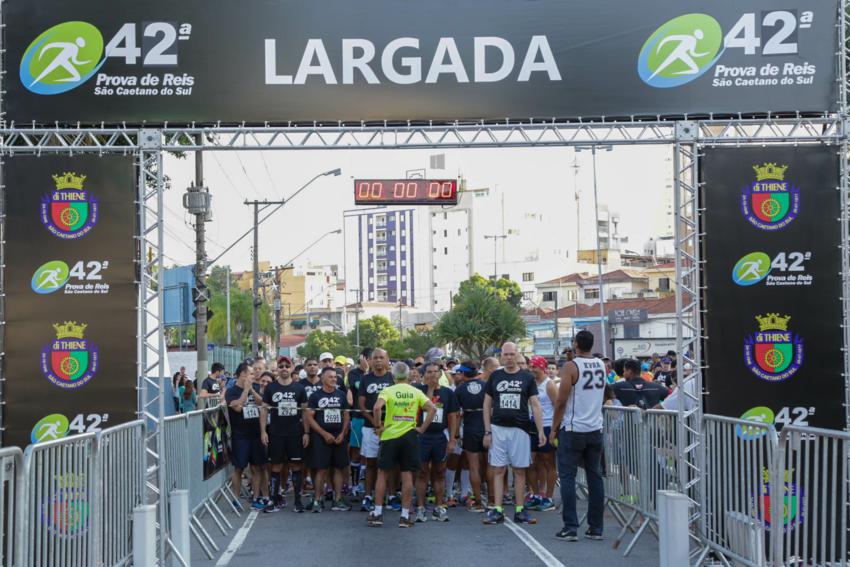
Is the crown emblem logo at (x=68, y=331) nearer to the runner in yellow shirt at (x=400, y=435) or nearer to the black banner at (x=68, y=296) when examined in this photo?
the black banner at (x=68, y=296)

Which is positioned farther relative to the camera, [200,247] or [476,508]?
[200,247]

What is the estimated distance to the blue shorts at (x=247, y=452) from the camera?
48.8 ft

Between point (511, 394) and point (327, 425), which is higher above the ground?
point (511, 394)

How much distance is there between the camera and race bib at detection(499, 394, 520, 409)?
43.1 feet

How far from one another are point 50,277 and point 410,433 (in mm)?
4885

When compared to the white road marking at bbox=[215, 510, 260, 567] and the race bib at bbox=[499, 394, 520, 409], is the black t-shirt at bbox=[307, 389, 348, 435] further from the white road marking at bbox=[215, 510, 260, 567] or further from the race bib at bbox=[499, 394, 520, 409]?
the race bib at bbox=[499, 394, 520, 409]

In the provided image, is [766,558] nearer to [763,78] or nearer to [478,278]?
[763,78]

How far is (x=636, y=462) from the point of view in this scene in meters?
11.7

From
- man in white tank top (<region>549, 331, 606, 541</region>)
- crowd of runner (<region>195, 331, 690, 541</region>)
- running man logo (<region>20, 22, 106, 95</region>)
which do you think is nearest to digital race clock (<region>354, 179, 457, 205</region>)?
crowd of runner (<region>195, 331, 690, 541</region>)

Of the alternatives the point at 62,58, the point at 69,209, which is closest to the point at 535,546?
the point at 69,209

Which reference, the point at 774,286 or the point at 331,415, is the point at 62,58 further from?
the point at 774,286

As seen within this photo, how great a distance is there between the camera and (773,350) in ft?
34.5

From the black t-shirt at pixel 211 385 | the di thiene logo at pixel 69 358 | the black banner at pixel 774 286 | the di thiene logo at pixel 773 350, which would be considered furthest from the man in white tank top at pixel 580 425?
the black t-shirt at pixel 211 385

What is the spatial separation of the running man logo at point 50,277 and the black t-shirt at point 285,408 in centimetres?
486
